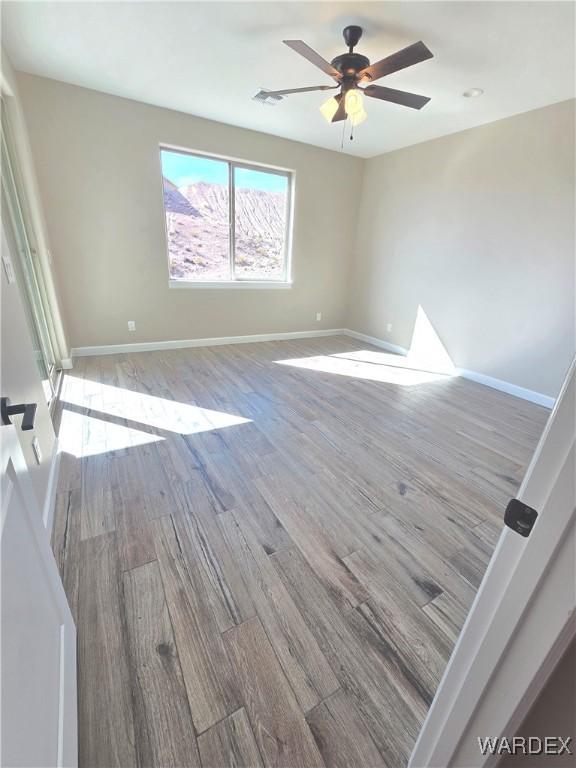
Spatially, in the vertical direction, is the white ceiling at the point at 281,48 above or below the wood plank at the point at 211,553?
above

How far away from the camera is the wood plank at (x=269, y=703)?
0.89 metres

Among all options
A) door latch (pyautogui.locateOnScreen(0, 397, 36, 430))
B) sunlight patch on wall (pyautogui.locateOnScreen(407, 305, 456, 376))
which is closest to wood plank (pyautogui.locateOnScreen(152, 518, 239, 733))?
door latch (pyautogui.locateOnScreen(0, 397, 36, 430))

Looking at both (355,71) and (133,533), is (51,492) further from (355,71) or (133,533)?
(355,71)

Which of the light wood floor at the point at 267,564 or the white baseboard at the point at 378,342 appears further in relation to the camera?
A: the white baseboard at the point at 378,342

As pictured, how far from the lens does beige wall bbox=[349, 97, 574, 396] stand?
3.06 m

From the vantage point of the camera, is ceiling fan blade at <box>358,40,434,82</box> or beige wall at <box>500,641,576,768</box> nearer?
beige wall at <box>500,641,576,768</box>

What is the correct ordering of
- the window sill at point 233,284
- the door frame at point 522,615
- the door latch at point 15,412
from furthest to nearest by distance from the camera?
the window sill at point 233,284
the door latch at point 15,412
the door frame at point 522,615

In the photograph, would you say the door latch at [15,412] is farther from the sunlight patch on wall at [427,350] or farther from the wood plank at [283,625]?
the sunlight patch on wall at [427,350]

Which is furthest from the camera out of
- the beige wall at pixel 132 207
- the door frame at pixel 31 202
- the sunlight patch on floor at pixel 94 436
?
the beige wall at pixel 132 207

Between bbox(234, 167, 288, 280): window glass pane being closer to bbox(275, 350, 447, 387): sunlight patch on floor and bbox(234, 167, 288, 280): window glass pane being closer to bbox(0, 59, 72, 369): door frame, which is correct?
bbox(275, 350, 447, 387): sunlight patch on floor

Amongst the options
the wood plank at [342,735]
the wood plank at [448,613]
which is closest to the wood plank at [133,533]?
the wood plank at [342,735]

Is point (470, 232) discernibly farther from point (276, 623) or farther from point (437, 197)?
point (276, 623)

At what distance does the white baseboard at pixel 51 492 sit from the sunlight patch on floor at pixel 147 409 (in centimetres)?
65

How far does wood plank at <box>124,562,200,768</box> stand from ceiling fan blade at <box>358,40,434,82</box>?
121 inches
